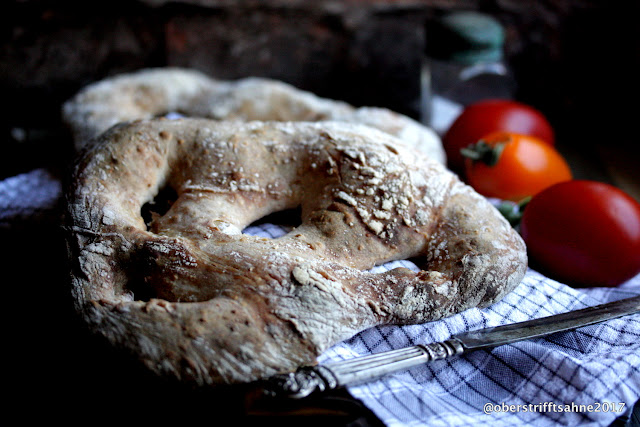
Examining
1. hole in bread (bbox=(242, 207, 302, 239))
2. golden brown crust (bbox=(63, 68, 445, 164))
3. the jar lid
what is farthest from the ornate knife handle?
the jar lid

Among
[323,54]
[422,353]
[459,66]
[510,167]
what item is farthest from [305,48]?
[422,353]

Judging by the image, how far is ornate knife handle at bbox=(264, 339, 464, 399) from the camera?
73 cm

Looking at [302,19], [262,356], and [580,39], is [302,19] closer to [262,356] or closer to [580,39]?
[580,39]

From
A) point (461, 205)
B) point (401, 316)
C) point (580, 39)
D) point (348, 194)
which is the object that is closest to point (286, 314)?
point (401, 316)

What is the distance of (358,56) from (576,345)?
1388 mm

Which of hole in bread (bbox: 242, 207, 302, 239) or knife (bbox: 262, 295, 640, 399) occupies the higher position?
hole in bread (bbox: 242, 207, 302, 239)

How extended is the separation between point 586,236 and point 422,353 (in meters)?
0.56

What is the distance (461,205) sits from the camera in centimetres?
107

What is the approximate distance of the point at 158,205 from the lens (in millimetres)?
1096

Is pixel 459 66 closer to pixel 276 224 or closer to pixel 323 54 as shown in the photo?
pixel 323 54

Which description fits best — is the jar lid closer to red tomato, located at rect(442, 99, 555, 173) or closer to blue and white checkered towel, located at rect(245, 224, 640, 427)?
red tomato, located at rect(442, 99, 555, 173)

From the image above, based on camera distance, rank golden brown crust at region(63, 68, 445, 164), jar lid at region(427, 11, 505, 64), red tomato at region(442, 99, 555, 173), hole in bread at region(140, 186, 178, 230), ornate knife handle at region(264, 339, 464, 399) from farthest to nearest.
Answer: red tomato at region(442, 99, 555, 173)
jar lid at region(427, 11, 505, 64)
golden brown crust at region(63, 68, 445, 164)
hole in bread at region(140, 186, 178, 230)
ornate knife handle at region(264, 339, 464, 399)

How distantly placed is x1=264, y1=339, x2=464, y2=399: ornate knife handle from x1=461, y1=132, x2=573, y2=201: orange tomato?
0.76m

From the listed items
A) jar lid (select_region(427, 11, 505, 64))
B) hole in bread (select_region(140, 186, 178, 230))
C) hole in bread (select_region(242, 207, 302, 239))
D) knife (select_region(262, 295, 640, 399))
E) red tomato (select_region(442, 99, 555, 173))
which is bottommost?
red tomato (select_region(442, 99, 555, 173))
